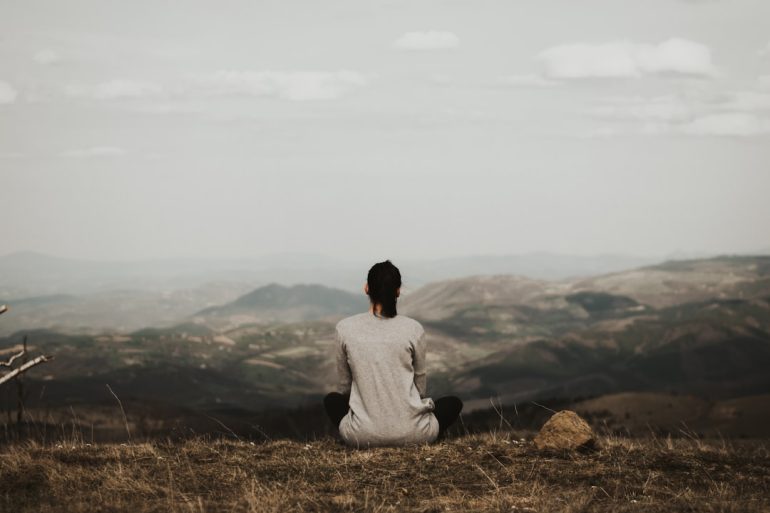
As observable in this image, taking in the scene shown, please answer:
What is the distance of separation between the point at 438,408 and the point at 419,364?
3.98 feet

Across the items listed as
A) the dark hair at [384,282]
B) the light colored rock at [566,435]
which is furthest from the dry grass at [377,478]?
the dark hair at [384,282]

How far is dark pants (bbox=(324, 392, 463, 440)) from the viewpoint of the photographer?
37.5 ft

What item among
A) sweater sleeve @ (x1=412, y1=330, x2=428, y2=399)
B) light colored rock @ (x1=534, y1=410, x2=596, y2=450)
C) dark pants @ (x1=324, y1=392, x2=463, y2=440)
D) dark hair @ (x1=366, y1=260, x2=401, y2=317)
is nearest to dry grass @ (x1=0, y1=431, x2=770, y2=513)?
light colored rock @ (x1=534, y1=410, x2=596, y2=450)

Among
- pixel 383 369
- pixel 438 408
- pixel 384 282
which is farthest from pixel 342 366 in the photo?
pixel 438 408

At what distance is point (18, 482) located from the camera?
32.4ft

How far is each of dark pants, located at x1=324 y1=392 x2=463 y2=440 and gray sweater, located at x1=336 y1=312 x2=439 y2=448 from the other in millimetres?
317

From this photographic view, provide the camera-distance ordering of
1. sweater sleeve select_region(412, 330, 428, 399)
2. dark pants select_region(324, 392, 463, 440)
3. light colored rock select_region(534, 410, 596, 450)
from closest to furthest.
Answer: sweater sleeve select_region(412, 330, 428, 399)
dark pants select_region(324, 392, 463, 440)
light colored rock select_region(534, 410, 596, 450)

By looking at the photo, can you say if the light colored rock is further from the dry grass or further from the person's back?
the person's back

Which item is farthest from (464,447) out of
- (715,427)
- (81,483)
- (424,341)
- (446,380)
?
(446,380)

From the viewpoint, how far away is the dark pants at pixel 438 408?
11.4 m

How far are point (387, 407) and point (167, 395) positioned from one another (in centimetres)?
16996

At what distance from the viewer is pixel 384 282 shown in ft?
34.8

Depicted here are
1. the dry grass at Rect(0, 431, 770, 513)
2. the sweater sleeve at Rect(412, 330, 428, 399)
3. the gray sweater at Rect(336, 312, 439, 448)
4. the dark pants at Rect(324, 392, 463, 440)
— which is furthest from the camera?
the dark pants at Rect(324, 392, 463, 440)

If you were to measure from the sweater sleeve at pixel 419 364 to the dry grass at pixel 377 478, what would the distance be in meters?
0.96
